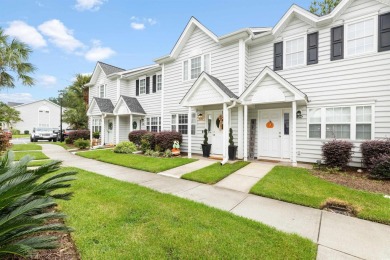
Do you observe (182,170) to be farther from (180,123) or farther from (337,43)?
(337,43)

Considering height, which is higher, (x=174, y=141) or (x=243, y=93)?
(x=243, y=93)

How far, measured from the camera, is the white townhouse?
304 inches

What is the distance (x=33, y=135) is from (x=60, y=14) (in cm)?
1760

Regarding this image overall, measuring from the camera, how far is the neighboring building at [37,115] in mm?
40791

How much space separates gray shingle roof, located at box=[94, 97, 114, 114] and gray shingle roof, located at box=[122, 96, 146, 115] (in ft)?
7.82

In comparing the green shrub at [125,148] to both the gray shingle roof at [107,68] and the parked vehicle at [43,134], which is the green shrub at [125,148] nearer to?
the gray shingle roof at [107,68]

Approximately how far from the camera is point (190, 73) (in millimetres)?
12125

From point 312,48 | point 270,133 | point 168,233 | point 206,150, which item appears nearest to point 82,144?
point 206,150

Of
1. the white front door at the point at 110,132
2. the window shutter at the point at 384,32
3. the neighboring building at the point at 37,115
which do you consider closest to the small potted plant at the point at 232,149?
the window shutter at the point at 384,32

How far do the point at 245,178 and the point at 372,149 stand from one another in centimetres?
475

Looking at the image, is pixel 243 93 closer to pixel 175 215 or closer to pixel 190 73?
pixel 190 73

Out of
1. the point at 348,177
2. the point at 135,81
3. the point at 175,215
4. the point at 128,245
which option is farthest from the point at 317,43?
the point at 135,81

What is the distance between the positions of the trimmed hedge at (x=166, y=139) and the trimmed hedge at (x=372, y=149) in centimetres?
874

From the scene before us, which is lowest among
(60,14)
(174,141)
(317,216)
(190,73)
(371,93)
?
(317,216)
